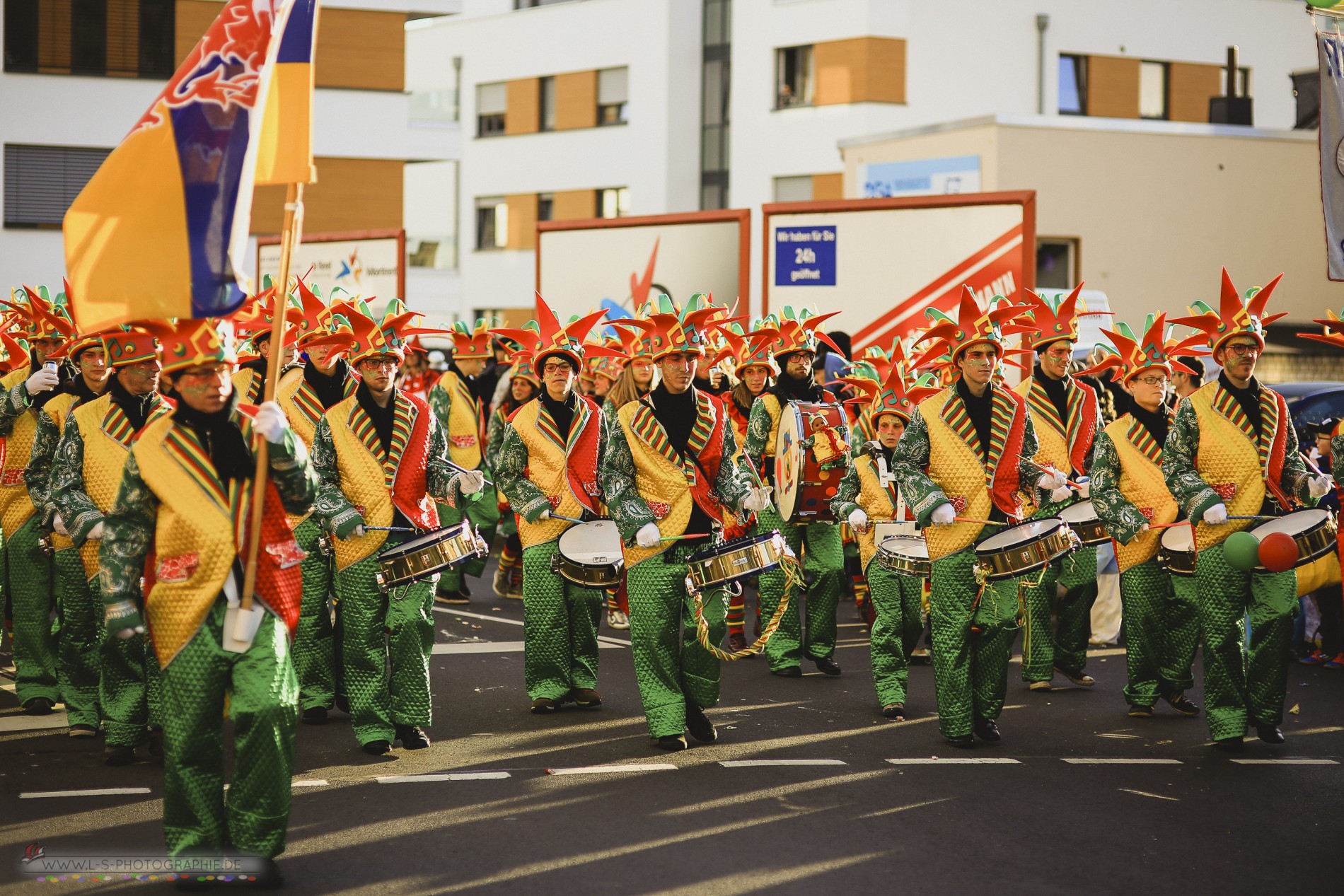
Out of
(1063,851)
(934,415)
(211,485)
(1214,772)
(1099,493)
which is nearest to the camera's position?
(211,485)

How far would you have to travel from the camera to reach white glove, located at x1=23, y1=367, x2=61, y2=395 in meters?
9.45

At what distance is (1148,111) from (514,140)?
1680cm

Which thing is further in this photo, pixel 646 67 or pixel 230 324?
pixel 646 67

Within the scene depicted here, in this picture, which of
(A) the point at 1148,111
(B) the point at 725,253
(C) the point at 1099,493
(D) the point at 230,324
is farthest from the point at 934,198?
(A) the point at 1148,111

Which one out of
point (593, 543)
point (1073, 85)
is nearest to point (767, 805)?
point (593, 543)

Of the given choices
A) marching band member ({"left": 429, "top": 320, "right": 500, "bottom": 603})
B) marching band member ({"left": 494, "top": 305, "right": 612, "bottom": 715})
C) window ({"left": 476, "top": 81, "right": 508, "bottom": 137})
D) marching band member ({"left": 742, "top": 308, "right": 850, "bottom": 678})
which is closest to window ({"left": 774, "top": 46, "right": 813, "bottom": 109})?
window ({"left": 476, "top": 81, "right": 508, "bottom": 137})

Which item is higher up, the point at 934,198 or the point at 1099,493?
the point at 934,198

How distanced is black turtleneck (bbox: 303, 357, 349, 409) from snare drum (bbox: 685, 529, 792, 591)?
2.29 metres

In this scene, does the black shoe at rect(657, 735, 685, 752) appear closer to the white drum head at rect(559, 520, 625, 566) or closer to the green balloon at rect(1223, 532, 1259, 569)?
the white drum head at rect(559, 520, 625, 566)

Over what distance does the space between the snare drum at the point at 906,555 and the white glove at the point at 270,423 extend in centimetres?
460

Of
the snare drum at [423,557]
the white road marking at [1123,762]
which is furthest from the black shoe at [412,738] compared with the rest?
the white road marking at [1123,762]

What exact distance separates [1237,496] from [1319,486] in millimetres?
413

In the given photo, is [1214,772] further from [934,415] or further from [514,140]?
[514,140]

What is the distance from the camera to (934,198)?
15.9m
